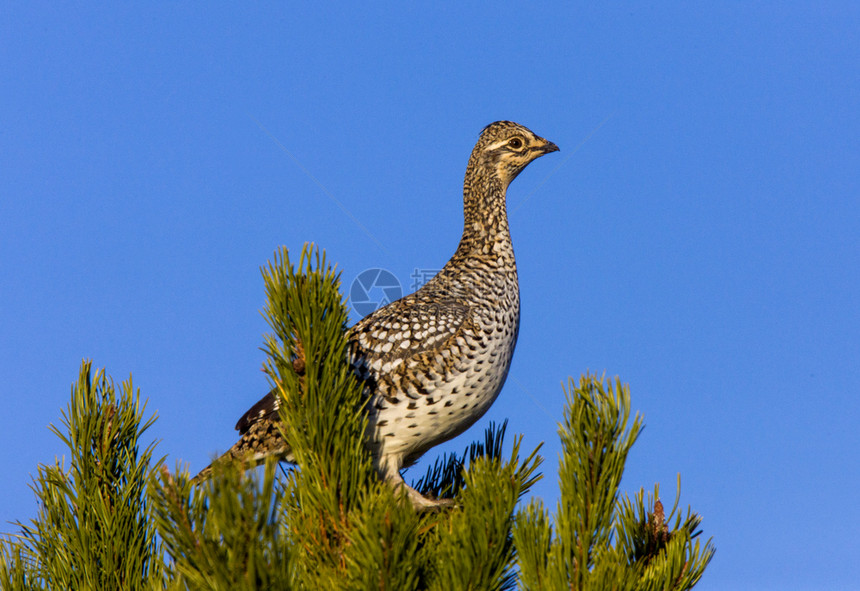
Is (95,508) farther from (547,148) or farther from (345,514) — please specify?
(547,148)

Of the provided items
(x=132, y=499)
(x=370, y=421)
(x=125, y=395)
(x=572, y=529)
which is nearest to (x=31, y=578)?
(x=132, y=499)

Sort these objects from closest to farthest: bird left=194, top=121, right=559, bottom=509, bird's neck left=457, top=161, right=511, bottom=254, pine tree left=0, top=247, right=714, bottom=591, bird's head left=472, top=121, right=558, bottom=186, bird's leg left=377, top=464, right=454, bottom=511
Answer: pine tree left=0, top=247, right=714, bottom=591
bird's leg left=377, top=464, right=454, bottom=511
bird left=194, top=121, right=559, bottom=509
bird's neck left=457, top=161, right=511, bottom=254
bird's head left=472, top=121, right=558, bottom=186

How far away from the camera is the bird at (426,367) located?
205 inches

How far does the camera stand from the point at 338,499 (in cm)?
340

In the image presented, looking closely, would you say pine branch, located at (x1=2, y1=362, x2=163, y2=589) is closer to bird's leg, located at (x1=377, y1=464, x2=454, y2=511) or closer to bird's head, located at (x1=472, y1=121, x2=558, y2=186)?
bird's leg, located at (x1=377, y1=464, x2=454, y2=511)

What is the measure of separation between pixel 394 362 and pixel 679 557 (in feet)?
8.19

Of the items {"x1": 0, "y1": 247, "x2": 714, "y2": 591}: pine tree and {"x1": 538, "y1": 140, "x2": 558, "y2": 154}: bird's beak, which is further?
{"x1": 538, "y1": 140, "x2": 558, "y2": 154}: bird's beak

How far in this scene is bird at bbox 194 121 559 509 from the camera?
17.1 feet

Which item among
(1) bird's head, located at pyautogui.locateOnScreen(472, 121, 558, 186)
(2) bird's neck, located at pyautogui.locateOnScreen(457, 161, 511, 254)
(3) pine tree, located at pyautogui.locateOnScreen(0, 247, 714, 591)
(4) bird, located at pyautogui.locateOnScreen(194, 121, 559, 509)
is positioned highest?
(1) bird's head, located at pyautogui.locateOnScreen(472, 121, 558, 186)

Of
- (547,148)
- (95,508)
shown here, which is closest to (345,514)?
(95,508)

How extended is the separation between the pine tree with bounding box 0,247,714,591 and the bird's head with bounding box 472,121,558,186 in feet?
13.1

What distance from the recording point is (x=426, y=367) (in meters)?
5.39

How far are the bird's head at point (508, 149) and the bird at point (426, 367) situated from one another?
3.57ft

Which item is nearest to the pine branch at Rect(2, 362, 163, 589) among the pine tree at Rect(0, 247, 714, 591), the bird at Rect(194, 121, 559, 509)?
the pine tree at Rect(0, 247, 714, 591)
